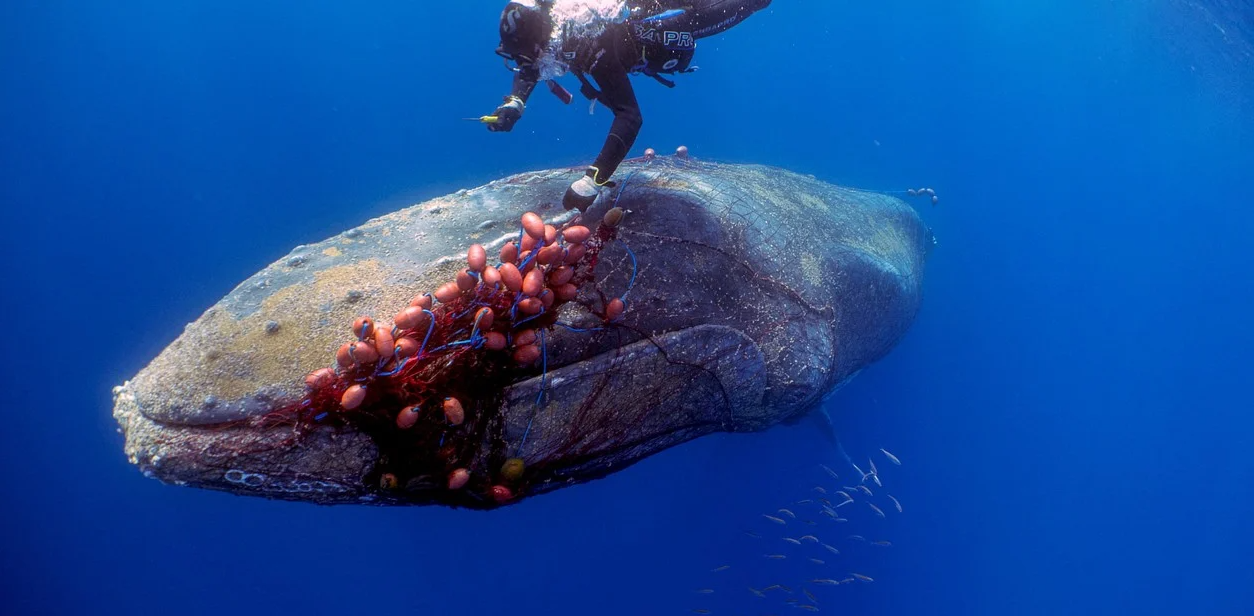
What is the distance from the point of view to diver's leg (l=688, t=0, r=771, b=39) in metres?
5.02

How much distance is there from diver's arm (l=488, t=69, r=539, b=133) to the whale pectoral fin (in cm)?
202

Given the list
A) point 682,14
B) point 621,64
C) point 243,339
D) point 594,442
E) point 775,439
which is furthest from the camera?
point 775,439

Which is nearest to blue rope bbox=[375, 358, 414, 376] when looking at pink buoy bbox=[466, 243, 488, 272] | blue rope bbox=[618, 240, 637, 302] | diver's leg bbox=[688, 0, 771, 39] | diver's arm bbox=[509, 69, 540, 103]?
pink buoy bbox=[466, 243, 488, 272]

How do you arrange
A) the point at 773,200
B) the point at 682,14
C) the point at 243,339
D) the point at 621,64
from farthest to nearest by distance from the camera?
the point at 773,200 < the point at 682,14 < the point at 621,64 < the point at 243,339

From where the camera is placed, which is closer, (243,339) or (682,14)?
(243,339)

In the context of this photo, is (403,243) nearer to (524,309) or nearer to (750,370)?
(524,309)

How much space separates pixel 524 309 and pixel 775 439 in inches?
372

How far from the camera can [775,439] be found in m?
11.2

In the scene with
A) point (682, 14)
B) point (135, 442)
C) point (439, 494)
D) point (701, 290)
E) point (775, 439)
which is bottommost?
Answer: point (775, 439)

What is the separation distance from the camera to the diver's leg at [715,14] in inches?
198

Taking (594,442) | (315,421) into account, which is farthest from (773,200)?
(315,421)

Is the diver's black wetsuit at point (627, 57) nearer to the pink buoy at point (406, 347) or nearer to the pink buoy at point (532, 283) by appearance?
the pink buoy at point (532, 283)

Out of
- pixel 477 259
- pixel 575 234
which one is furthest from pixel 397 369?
pixel 575 234

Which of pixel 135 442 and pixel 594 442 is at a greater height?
pixel 135 442
